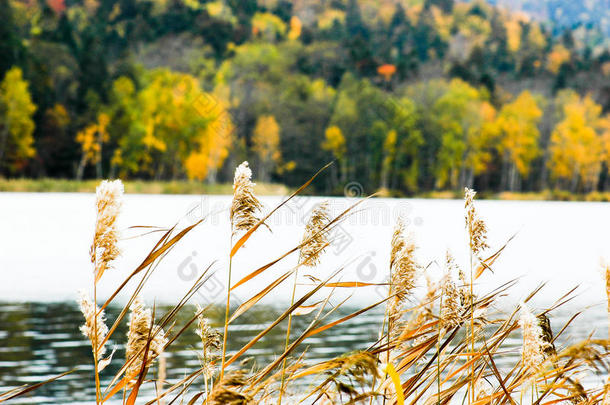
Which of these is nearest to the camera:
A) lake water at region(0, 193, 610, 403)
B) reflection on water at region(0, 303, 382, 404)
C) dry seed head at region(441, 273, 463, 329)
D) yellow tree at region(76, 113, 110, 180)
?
dry seed head at region(441, 273, 463, 329)

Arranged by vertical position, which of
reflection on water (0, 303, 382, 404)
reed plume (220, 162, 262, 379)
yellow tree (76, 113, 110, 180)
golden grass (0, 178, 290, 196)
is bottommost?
reflection on water (0, 303, 382, 404)

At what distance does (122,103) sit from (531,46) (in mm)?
64391

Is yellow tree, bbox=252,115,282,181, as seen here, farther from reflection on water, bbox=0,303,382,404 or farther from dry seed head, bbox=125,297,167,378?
dry seed head, bbox=125,297,167,378

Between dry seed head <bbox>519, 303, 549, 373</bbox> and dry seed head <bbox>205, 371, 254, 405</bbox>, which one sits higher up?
dry seed head <bbox>519, 303, 549, 373</bbox>

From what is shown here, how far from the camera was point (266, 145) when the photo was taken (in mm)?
77750

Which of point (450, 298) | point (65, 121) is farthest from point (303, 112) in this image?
point (450, 298)

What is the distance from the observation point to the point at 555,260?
24.4 m

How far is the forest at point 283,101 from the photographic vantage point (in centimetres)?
7194

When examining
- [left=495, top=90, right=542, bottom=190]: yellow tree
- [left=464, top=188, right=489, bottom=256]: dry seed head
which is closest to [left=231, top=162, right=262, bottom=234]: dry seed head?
[left=464, top=188, right=489, bottom=256]: dry seed head

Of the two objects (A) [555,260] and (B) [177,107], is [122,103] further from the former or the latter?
(A) [555,260]

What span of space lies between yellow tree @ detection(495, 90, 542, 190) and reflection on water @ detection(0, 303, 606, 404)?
71478 millimetres

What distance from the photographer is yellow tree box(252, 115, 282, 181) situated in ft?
255

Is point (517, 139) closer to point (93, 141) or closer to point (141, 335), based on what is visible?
point (93, 141)

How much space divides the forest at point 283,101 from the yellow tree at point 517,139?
23cm
